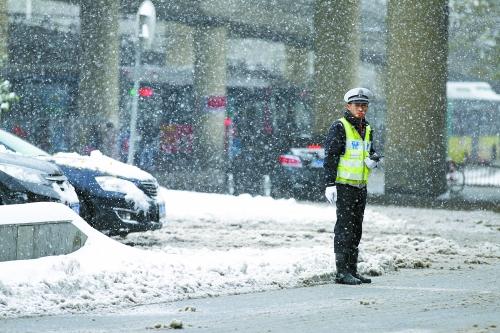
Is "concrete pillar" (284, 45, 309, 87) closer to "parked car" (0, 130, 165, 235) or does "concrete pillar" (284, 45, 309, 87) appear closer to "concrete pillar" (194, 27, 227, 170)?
"concrete pillar" (194, 27, 227, 170)

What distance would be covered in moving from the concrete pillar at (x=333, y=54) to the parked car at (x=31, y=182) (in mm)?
18468

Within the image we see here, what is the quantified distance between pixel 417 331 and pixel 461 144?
106 ft

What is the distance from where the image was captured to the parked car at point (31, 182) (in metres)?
11.3

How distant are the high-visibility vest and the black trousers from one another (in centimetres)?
7

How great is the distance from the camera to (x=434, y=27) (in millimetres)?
26359

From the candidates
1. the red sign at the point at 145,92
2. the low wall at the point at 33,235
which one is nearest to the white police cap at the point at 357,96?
the low wall at the point at 33,235

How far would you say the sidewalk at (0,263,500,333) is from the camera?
7.25 metres

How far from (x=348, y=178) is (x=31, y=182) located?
339 cm

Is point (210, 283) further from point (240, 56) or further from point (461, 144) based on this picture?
point (240, 56)

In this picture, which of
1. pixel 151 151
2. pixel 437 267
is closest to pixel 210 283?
pixel 437 267

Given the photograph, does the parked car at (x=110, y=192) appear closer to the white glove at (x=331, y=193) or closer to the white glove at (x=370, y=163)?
the white glove at (x=331, y=193)

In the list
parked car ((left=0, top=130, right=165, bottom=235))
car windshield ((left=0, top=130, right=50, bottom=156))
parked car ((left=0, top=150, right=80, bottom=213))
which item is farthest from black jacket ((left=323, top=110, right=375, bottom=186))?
car windshield ((left=0, top=130, right=50, bottom=156))

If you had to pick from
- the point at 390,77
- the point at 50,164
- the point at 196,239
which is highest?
the point at 390,77

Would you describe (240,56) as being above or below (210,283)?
above
